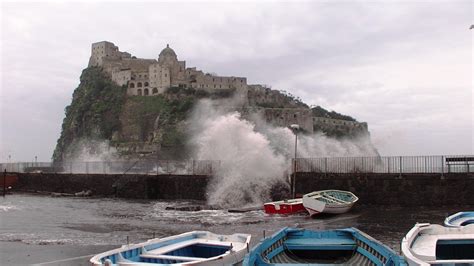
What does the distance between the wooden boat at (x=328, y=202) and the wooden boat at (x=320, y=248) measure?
1415cm

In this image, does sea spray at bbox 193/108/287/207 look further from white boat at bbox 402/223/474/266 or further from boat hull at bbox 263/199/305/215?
white boat at bbox 402/223/474/266

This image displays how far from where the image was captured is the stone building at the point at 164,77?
135125 mm

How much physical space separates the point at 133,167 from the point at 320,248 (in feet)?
168

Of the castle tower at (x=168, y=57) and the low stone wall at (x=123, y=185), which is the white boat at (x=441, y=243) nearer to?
the low stone wall at (x=123, y=185)

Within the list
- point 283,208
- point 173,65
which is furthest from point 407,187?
point 173,65

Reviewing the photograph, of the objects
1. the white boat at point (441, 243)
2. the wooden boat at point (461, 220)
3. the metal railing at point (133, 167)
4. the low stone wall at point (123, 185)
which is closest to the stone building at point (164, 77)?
the metal railing at point (133, 167)

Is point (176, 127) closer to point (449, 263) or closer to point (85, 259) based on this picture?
point (85, 259)

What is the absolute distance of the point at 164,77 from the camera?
135 meters

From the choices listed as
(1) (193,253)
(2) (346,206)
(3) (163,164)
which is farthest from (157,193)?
(1) (193,253)

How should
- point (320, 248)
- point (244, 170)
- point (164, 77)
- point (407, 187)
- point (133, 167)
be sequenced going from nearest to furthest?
point (320, 248) → point (407, 187) → point (244, 170) → point (133, 167) → point (164, 77)

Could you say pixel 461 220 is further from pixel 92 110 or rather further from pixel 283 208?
pixel 92 110

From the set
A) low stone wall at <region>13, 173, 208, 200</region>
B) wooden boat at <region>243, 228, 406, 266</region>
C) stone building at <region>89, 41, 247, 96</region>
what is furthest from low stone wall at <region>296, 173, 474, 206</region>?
stone building at <region>89, 41, 247, 96</region>

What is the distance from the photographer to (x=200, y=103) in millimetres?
129000

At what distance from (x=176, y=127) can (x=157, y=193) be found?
76455 millimetres
